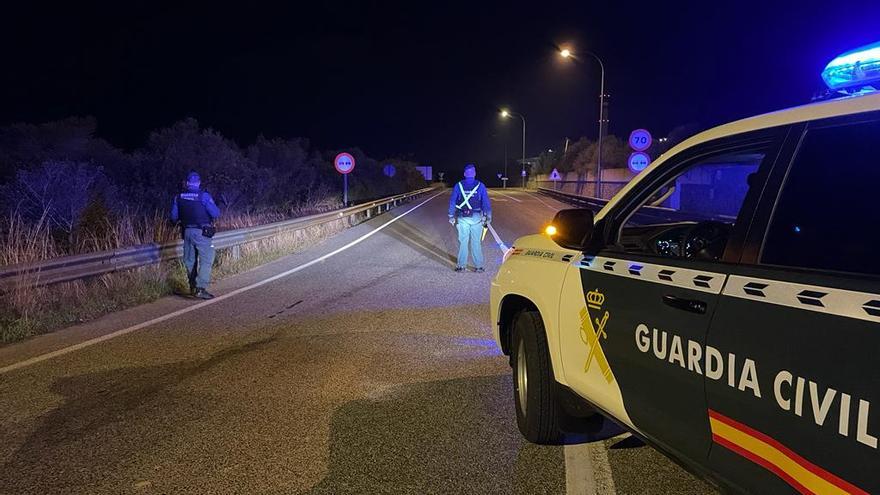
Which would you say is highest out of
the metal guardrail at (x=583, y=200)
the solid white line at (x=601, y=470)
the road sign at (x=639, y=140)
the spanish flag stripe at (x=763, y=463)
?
the road sign at (x=639, y=140)

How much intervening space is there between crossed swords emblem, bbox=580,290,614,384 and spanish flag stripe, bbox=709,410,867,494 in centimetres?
74

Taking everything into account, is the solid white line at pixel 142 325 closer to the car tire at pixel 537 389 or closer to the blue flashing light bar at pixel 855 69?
the car tire at pixel 537 389

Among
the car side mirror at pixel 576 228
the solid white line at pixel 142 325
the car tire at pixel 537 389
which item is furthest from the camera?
the solid white line at pixel 142 325

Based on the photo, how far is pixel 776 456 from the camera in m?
1.94

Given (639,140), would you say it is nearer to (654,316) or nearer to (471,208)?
(471,208)

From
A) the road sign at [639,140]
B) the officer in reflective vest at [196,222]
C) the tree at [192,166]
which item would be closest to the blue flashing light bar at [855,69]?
the officer in reflective vest at [196,222]

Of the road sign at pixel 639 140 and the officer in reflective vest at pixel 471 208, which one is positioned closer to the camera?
the officer in reflective vest at pixel 471 208

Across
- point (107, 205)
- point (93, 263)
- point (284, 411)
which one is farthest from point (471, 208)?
point (107, 205)

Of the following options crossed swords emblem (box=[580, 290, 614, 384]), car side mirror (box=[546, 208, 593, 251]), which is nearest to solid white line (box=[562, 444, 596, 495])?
crossed swords emblem (box=[580, 290, 614, 384])

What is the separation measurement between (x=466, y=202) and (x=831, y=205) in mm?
8984

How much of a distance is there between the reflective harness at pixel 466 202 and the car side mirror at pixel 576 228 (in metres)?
7.61

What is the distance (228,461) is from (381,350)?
2.53 m

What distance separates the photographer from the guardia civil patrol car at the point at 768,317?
173 centimetres

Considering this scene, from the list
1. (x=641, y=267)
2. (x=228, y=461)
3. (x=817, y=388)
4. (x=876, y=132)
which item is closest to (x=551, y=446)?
(x=641, y=267)
